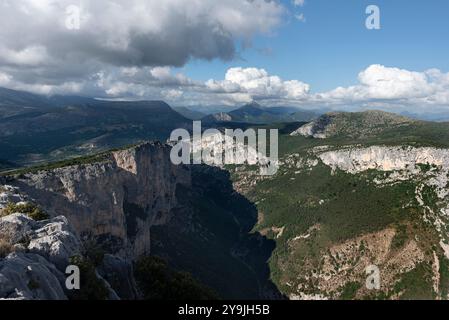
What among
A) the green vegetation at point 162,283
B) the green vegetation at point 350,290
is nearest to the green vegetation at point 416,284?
the green vegetation at point 350,290

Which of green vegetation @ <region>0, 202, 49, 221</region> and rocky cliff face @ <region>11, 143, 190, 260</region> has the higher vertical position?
green vegetation @ <region>0, 202, 49, 221</region>

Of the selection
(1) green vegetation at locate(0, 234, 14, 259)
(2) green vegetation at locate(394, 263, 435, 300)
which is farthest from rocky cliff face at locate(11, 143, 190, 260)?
(2) green vegetation at locate(394, 263, 435, 300)

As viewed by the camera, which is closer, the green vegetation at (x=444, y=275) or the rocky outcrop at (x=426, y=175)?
the green vegetation at (x=444, y=275)

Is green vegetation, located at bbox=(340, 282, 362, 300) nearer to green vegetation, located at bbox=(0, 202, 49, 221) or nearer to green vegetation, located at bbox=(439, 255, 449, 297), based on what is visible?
green vegetation, located at bbox=(439, 255, 449, 297)

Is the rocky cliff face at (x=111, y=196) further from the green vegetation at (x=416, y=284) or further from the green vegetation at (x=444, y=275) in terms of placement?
the green vegetation at (x=444, y=275)

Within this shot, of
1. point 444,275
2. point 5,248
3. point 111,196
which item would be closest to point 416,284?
point 444,275

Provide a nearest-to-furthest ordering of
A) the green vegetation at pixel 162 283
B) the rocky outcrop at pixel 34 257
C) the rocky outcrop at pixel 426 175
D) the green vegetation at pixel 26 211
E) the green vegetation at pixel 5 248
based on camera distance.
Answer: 1. the rocky outcrop at pixel 34 257
2. the green vegetation at pixel 5 248
3. the green vegetation at pixel 26 211
4. the green vegetation at pixel 162 283
5. the rocky outcrop at pixel 426 175
